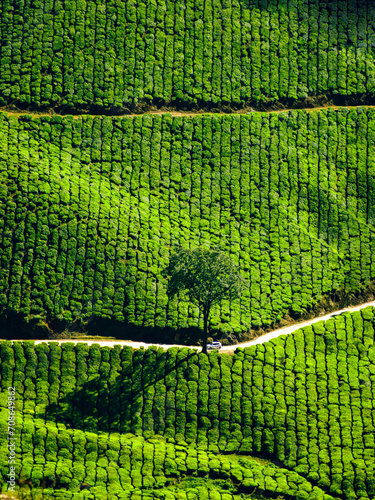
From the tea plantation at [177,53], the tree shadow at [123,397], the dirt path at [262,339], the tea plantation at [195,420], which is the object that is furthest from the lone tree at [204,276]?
the tea plantation at [177,53]

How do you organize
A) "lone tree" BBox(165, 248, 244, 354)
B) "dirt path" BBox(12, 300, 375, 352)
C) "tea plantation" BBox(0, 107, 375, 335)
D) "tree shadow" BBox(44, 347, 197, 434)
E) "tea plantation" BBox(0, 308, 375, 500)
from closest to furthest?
"tea plantation" BBox(0, 308, 375, 500)
"tree shadow" BBox(44, 347, 197, 434)
"lone tree" BBox(165, 248, 244, 354)
"dirt path" BBox(12, 300, 375, 352)
"tea plantation" BBox(0, 107, 375, 335)

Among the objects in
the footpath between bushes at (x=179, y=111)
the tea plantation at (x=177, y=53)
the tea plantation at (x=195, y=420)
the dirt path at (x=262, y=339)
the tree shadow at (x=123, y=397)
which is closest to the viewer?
the tea plantation at (x=195, y=420)

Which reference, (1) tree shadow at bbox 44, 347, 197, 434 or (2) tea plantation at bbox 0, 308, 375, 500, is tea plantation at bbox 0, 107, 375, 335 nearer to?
(1) tree shadow at bbox 44, 347, 197, 434

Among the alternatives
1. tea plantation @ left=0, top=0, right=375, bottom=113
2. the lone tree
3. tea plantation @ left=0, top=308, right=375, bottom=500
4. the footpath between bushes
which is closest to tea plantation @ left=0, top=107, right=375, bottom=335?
the footpath between bushes

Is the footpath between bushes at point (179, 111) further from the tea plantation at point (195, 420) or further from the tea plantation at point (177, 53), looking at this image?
the tea plantation at point (195, 420)

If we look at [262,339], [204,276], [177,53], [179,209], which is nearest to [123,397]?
[204,276]

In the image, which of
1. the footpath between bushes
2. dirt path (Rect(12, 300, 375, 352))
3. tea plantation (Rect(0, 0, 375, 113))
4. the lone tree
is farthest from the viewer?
tea plantation (Rect(0, 0, 375, 113))

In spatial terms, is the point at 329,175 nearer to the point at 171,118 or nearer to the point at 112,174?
the point at 171,118
